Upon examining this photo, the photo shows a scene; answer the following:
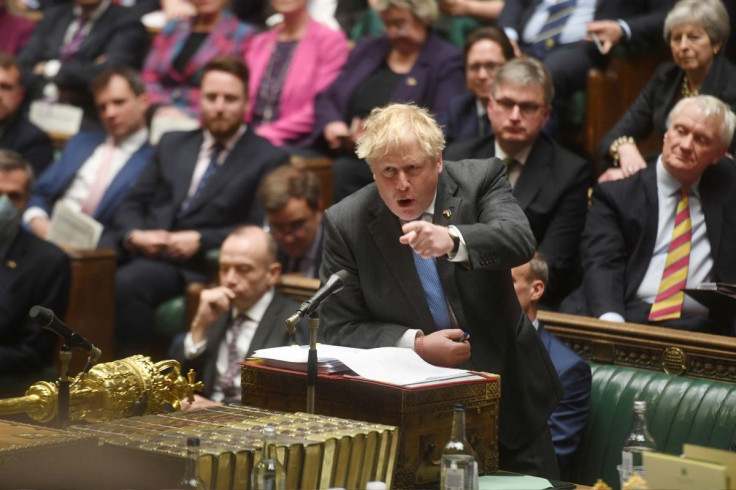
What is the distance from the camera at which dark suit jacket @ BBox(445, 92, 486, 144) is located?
17.3ft

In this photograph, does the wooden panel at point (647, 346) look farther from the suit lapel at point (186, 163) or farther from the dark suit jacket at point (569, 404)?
the suit lapel at point (186, 163)

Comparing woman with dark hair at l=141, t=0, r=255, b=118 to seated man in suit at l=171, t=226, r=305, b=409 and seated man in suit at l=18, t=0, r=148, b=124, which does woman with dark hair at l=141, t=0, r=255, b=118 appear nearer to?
seated man in suit at l=18, t=0, r=148, b=124

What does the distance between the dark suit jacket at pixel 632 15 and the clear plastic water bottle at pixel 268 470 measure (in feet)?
11.4

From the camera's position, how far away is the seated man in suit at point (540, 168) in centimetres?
457

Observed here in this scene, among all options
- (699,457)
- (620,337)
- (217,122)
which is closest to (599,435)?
(620,337)

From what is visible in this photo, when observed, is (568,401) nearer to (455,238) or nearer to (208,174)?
(455,238)

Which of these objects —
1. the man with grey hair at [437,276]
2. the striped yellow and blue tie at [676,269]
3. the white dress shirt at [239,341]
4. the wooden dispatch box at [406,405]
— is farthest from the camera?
the white dress shirt at [239,341]

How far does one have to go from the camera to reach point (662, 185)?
14.3 feet

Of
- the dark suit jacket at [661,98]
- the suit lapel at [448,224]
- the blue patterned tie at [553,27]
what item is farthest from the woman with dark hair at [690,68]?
the suit lapel at [448,224]

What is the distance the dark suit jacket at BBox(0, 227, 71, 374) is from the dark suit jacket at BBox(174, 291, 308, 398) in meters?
0.68

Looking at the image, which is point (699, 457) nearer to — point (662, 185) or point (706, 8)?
point (662, 185)

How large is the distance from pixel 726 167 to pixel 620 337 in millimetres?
851

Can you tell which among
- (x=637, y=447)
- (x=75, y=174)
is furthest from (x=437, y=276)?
(x=75, y=174)

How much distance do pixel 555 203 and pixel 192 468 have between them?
2654 mm
